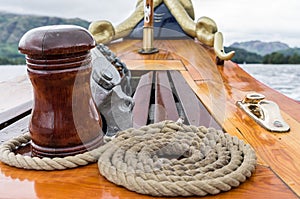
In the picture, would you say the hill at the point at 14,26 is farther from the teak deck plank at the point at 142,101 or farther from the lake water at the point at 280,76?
the lake water at the point at 280,76

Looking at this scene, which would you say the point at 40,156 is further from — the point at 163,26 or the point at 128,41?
the point at 163,26

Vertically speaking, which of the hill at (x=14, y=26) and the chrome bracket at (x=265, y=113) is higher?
the hill at (x=14, y=26)

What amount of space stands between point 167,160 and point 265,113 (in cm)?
43

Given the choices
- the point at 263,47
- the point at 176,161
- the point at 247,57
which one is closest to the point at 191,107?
the point at 176,161

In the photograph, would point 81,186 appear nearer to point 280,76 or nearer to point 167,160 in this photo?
point 167,160

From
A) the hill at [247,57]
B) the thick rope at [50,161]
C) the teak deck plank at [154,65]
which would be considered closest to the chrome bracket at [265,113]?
the thick rope at [50,161]

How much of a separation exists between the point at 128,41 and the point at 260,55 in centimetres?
97

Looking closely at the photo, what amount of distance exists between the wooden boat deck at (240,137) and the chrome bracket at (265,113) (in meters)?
0.02

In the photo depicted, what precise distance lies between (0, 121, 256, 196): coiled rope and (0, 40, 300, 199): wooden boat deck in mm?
18

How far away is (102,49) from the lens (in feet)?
3.25

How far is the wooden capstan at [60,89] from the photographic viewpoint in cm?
65

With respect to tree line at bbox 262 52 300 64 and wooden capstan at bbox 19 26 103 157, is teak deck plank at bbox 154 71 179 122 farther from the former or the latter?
tree line at bbox 262 52 300 64

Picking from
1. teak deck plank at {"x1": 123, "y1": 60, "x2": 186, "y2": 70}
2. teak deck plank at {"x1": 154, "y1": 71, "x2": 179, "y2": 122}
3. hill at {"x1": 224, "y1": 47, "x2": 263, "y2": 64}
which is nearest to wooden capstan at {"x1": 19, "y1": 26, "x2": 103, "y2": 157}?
teak deck plank at {"x1": 154, "y1": 71, "x2": 179, "y2": 122}

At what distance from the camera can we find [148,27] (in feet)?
7.08
